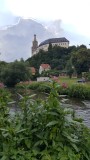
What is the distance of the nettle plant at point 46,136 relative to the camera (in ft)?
14.9

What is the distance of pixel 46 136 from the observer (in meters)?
4.67

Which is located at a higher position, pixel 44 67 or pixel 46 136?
pixel 46 136

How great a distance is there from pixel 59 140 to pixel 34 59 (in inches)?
5952

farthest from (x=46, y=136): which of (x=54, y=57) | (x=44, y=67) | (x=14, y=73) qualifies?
(x=54, y=57)

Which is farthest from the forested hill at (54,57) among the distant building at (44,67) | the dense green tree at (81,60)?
the dense green tree at (81,60)

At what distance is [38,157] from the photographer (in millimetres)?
4621

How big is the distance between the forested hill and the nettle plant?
131035mm

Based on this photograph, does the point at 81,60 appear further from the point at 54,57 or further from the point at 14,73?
the point at 54,57

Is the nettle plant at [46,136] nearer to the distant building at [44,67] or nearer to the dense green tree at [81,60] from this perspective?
the dense green tree at [81,60]

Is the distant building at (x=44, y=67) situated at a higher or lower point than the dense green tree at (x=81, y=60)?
lower

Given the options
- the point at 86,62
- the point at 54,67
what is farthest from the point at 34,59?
the point at 86,62

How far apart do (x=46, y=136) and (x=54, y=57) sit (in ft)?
465

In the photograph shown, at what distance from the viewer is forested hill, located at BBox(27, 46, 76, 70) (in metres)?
141

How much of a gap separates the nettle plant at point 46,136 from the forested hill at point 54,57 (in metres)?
131
